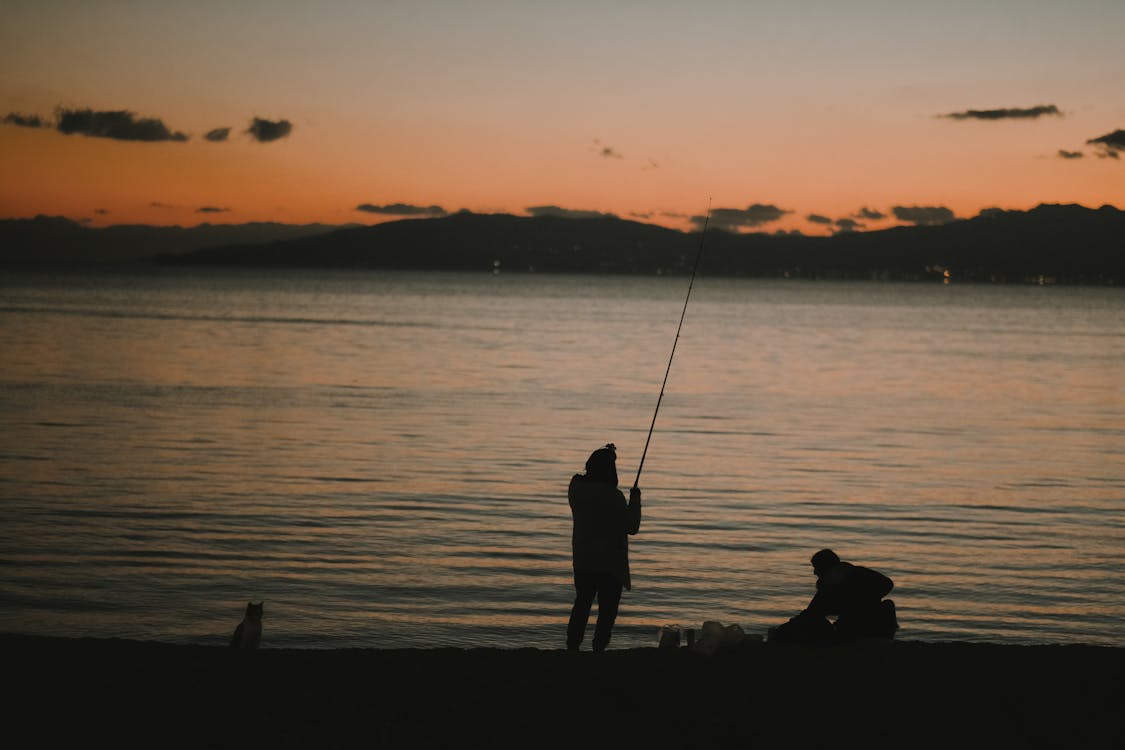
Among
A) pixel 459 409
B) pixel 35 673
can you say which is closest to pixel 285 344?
pixel 459 409

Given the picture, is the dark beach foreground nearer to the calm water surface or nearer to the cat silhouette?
the cat silhouette

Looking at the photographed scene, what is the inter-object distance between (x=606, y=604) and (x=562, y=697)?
136 centimetres

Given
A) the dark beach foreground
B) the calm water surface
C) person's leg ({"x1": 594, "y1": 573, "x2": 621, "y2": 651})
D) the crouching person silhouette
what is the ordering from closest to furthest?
1. the dark beach foreground
2. the crouching person silhouette
3. person's leg ({"x1": 594, "y1": 573, "x2": 621, "y2": 651})
4. the calm water surface

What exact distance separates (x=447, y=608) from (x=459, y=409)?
1817 cm

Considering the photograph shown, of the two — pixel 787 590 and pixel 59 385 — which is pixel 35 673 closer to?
pixel 787 590

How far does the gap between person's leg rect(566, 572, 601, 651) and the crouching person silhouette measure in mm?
1241

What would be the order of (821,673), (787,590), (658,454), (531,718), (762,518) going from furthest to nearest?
1. (658,454)
2. (762,518)
3. (787,590)
4. (821,673)
5. (531,718)

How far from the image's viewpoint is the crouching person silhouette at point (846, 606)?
748 centimetres

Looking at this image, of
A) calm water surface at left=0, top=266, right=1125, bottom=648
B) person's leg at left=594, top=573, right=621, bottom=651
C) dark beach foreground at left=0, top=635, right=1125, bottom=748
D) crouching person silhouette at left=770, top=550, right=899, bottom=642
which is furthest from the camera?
calm water surface at left=0, top=266, right=1125, bottom=648

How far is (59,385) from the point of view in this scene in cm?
3291

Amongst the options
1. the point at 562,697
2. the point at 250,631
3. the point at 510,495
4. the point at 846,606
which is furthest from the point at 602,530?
the point at 510,495

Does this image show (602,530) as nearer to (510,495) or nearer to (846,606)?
(846,606)

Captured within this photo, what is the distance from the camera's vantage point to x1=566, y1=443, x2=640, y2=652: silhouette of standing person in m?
7.57

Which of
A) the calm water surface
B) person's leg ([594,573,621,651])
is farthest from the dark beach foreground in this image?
the calm water surface
